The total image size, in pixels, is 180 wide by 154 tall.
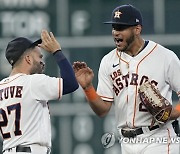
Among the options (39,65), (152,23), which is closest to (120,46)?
(39,65)

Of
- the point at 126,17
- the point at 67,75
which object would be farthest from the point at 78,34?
the point at 67,75

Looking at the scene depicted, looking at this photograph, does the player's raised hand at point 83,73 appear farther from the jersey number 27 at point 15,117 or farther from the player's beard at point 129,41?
the jersey number 27 at point 15,117

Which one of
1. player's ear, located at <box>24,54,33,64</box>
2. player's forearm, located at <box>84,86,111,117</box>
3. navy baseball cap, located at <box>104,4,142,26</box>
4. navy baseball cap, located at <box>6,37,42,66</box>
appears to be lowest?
player's forearm, located at <box>84,86,111,117</box>

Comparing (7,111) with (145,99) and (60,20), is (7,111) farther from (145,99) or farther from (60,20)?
(60,20)

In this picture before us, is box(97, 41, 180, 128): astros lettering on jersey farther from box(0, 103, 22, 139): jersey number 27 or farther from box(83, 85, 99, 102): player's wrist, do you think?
box(0, 103, 22, 139): jersey number 27

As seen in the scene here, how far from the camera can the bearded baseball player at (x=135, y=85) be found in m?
6.80

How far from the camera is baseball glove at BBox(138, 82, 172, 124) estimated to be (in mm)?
6648

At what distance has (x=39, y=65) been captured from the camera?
6.41 m

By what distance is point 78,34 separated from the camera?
10.5 metres

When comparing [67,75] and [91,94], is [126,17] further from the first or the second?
[67,75]

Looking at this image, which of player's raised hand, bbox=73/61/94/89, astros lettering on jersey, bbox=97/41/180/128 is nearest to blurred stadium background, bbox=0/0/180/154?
astros lettering on jersey, bbox=97/41/180/128

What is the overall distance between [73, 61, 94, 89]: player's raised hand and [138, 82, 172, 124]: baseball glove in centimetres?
37

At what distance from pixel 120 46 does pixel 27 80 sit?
851 mm

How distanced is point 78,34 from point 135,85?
3.73m
